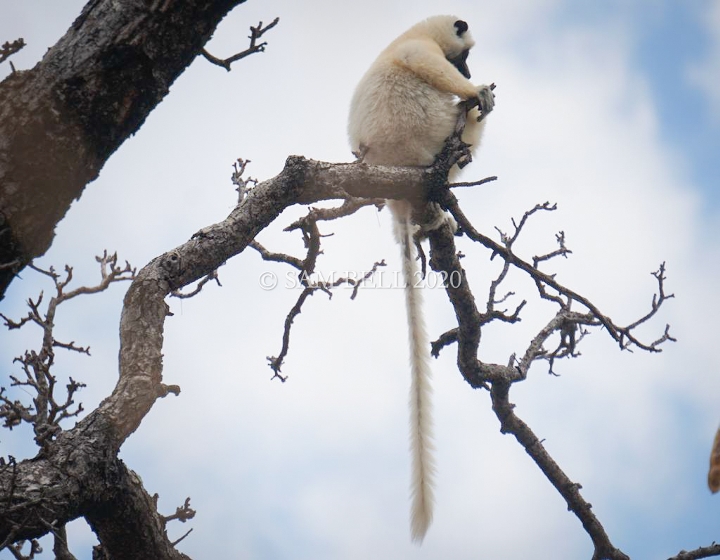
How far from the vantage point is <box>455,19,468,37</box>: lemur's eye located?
616cm

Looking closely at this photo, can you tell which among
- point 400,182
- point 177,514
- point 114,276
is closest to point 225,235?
point 400,182

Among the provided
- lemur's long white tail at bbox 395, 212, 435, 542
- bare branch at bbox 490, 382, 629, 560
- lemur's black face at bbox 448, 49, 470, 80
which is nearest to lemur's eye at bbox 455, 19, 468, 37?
lemur's black face at bbox 448, 49, 470, 80

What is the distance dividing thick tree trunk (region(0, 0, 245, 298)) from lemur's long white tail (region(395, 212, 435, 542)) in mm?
2992

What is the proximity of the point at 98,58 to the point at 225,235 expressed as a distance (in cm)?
141

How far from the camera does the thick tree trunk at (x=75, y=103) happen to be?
1.75 meters

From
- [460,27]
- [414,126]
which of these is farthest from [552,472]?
[460,27]

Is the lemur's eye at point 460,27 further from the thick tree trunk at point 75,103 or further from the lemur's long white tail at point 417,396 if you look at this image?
the thick tree trunk at point 75,103

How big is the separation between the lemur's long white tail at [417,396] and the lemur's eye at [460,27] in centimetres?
232

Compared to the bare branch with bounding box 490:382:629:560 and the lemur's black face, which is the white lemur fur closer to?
the bare branch with bounding box 490:382:629:560

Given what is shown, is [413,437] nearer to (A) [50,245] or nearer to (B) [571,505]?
(B) [571,505]

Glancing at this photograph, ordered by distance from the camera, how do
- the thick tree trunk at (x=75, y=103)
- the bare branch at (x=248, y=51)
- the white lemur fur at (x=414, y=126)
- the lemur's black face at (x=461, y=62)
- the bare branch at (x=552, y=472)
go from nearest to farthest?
the thick tree trunk at (x=75, y=103)
the bare branch at (x=248, y=51)
the white lemur fur at (x=414, y=126)
the bare branch at (x=552, y=472)
the lemur's black face at (x=461, y=62)

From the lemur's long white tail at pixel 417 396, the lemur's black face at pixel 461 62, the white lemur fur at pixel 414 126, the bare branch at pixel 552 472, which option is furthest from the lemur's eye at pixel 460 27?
the bare branch at pixel 552 472

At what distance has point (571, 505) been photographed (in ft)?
16.2

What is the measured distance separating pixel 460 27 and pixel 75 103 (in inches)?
202
